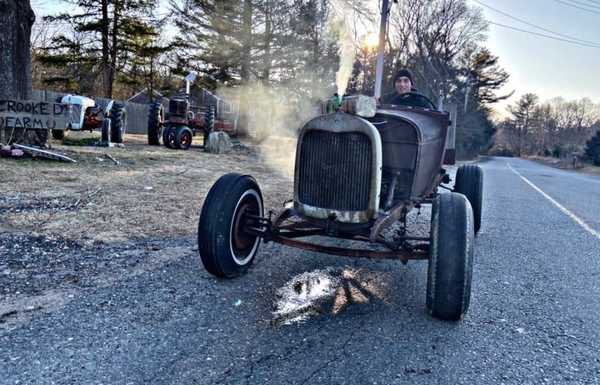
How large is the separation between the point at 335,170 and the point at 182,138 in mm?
10921

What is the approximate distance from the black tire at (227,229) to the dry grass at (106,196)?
3.94ft

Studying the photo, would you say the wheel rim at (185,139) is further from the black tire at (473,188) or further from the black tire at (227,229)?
the black tire at (227,229)

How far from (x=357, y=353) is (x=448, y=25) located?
107 ft

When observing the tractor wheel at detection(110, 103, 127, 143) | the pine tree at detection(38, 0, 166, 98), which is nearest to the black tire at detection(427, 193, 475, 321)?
the tractor wheel at detection(110, 103, 127, 143)

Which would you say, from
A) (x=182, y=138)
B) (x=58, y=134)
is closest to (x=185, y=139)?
(x=182, y=138)

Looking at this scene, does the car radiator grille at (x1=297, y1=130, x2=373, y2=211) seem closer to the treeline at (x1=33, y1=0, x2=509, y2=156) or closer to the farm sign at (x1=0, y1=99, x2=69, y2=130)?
the farm sign at (x1=0, y1=99, x2=69, y2=130)

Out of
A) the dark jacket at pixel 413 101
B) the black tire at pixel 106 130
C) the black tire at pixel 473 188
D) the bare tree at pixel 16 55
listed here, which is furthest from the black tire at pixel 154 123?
the black tire at pixel 473 188

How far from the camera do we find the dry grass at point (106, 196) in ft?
13.6

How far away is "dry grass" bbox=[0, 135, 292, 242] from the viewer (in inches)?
163

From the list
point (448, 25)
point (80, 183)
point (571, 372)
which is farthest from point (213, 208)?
point (448, 25)

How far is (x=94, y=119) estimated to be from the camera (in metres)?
13.7

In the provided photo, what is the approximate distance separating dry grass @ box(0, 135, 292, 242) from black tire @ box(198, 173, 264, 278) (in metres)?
1.20

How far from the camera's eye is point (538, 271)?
3.87m

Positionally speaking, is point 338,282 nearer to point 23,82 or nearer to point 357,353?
point 357,353
